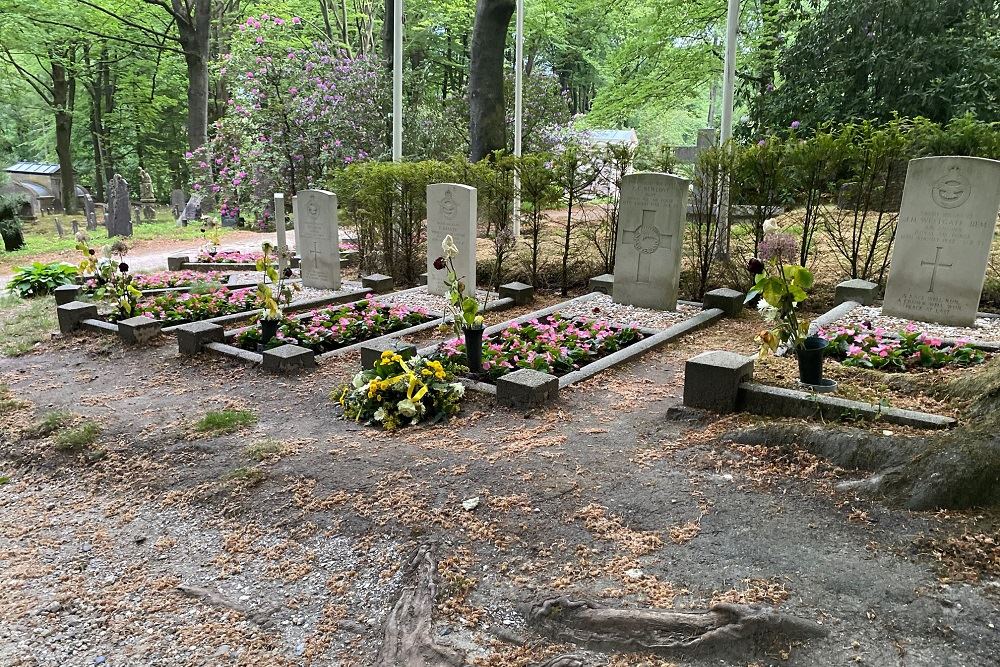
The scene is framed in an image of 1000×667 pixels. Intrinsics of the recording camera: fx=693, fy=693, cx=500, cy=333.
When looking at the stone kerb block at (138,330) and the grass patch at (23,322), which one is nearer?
the stone kerb block at (138,330)

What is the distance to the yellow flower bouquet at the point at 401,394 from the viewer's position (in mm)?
4875

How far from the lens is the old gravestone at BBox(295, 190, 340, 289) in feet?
31.3

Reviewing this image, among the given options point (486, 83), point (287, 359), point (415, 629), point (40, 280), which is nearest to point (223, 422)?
point (287, 359)

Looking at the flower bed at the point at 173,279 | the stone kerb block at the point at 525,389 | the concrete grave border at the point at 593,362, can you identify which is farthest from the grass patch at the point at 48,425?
the flower bed at the point at 173,279

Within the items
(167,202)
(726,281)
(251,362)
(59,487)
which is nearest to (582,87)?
(167,202)

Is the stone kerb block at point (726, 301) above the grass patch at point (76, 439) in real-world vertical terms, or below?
above

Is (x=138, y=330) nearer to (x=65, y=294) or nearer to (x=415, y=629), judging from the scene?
(x=65, y=294)

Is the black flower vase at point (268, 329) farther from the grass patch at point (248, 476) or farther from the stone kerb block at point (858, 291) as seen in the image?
the stone kerb block at point (858, 291)

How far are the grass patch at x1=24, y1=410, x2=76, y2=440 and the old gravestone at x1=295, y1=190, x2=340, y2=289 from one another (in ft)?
15.6

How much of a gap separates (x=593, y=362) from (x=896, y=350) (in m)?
2.37

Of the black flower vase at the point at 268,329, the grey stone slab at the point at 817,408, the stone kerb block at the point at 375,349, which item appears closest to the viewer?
the grey stone slab at the point at 817,408

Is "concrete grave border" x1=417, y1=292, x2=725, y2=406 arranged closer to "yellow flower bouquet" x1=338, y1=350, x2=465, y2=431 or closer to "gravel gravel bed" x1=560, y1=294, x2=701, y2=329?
"gravel gravel bed" x1=560, y1=294, x2=701, y2=329

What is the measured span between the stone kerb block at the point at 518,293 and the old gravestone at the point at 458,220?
1.65ft

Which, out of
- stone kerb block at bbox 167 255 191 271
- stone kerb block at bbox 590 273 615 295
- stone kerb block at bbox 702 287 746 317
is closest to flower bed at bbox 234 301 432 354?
stone kerb block at bbox 590 273 615 295
